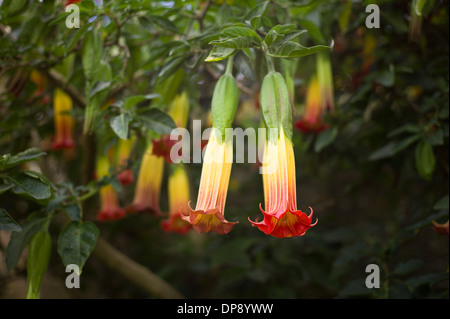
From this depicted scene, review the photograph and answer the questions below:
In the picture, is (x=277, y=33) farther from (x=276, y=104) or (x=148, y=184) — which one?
(x=148, y=184)

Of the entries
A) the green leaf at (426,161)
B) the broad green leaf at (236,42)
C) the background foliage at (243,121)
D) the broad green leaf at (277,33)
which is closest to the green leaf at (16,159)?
the background foliage at (243,121)

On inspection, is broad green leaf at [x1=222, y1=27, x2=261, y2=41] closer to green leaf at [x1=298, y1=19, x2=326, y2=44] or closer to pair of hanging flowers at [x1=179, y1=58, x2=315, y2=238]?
pair of hanging flowers at [x1=179, y1=58, x2=315, y2=238]

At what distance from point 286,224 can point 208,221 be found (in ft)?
0.59

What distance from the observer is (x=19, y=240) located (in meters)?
1.03

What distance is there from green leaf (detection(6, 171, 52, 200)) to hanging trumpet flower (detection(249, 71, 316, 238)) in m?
0.53

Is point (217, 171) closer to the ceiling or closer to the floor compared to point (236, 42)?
closer to the floor

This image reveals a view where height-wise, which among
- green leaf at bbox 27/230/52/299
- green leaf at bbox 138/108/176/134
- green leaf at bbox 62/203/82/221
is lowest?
green leaf at bbox 27/230/52/299

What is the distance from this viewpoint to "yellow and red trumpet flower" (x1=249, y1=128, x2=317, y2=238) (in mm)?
851

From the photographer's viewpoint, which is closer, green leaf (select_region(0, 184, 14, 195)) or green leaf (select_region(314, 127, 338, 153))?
green leaf (select_region(0, 184, 14, 195))

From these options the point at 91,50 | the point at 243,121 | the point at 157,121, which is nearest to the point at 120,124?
the point at 157,121

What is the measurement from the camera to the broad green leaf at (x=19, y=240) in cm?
102

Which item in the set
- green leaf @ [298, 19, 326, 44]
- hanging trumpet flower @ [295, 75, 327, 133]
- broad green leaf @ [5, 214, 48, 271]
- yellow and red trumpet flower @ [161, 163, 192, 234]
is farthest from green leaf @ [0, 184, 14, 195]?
hanging trumpet flower @ [295, 75, 327, 133]

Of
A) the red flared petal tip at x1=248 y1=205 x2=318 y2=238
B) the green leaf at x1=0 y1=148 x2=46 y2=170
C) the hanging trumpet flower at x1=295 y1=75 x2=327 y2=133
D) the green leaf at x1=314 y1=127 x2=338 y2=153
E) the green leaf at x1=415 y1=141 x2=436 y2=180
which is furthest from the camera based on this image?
the hanging trumpet flower at x1=295 y1=75 x2=327 y2=133

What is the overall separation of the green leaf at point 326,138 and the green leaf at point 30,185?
3.17ft
